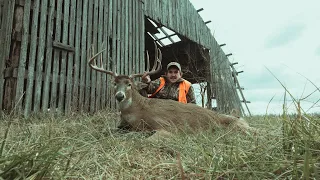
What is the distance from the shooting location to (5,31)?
7.13m

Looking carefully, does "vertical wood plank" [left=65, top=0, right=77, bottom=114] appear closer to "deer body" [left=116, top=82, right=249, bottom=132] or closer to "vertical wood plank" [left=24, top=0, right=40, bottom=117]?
"vertical wood plank" [left=24, top=0, right=40, bottom=117]

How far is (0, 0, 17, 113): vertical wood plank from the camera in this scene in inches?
274

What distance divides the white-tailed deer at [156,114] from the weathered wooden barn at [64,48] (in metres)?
1.13

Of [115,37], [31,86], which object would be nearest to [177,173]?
[31,86]

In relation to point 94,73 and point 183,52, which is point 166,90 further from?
point 183,52

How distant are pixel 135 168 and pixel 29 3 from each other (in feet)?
21.6

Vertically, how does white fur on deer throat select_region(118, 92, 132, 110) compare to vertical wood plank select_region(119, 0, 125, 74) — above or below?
below

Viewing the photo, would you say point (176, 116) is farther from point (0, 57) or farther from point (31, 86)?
point (0, 57)

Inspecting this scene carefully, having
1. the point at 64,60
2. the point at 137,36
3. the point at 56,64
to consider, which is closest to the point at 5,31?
the point at 56,64

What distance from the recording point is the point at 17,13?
23.8ft

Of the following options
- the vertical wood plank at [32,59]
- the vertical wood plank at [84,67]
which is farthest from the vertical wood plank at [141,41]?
the vertical wood plank at [32,59]

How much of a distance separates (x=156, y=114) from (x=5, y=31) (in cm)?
452

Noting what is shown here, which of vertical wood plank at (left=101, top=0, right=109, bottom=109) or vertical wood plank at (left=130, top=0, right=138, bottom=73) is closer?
vertical wood plank at (left=101, top=0, right=109, bottom=109)

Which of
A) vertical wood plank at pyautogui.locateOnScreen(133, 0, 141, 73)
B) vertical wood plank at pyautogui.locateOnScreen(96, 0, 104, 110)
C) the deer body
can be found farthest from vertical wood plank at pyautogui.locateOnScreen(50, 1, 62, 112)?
vertical wood plank at pyautogui.locateOnScreen(133, 0, 141, 73)
